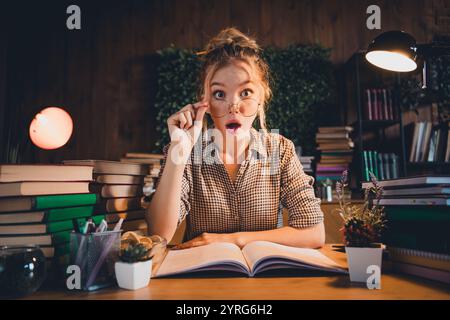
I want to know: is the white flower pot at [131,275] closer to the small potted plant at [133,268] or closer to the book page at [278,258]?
the small potted plant at [133,268]

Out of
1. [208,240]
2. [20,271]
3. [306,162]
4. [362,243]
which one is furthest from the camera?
[306,162]

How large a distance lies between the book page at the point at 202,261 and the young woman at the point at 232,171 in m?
0.38

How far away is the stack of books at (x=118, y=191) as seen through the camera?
0.93 metres

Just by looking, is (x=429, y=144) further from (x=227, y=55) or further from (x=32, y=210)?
(x=32, y=210)

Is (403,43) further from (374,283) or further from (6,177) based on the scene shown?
(6,177)

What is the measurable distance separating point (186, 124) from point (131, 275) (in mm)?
673

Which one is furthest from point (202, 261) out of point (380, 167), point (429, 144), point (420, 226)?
point (429, 144)

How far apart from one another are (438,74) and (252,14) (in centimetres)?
185

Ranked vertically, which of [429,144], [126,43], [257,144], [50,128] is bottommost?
[257,144]

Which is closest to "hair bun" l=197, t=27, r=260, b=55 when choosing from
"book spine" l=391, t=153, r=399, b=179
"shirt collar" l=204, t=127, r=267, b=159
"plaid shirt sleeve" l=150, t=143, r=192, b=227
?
"shirt collar" l=204, t=127, r=267, b=159

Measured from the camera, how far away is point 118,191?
100 cm

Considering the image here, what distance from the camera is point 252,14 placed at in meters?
3.52

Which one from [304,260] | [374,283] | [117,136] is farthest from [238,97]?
[117,136]

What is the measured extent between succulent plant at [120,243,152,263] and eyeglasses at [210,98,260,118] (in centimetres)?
84
